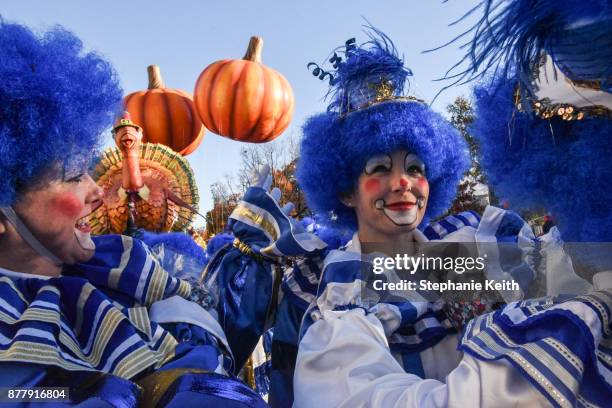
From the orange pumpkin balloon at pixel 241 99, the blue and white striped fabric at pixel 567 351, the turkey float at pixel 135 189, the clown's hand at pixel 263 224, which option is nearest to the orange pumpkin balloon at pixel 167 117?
the orange pumpkin balloon at pixel 241 99

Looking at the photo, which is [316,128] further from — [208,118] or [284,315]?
[208,118]

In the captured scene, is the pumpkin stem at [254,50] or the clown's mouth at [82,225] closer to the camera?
the clown's mouth at [82,225]

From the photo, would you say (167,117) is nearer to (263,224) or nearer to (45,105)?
(263,224)

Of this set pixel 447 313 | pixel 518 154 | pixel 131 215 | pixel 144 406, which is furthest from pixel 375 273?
pixel 131 215

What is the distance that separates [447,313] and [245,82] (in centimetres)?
536

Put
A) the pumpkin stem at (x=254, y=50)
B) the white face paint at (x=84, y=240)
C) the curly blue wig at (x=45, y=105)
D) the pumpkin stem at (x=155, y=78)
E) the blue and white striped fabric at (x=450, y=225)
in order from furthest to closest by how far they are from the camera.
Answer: the pumpkin stem at (x=254, y=50), the pumpkin stem at (x=155, y=78), the blue and white striped fabric at (x=450, y=225), the white face paint at (x=84, y=240), the curly blue wig at (x=45, y=105)

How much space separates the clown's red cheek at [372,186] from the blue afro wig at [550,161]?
60 centimetres

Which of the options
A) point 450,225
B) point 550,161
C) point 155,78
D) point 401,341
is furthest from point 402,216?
point 155,78

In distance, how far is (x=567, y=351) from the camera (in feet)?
2.86

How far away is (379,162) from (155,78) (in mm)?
5487

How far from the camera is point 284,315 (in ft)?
6.86

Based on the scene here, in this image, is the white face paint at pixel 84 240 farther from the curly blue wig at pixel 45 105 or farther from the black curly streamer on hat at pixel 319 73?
the black curly streamer on hat at pixel 319 73

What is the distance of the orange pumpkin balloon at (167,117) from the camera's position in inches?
239

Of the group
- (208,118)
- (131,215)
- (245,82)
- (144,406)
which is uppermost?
(245,82)
